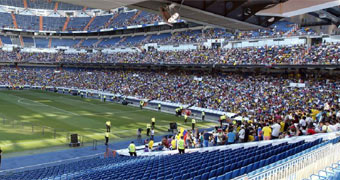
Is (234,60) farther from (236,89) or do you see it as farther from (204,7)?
(204,7)

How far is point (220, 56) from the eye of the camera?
43906mm

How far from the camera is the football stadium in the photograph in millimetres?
7594

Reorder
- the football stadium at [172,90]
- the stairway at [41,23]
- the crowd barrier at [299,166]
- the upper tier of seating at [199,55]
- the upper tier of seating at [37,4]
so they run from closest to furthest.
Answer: the crowd barrier at [299,166] < the football stadium at [172,90] < the upper tier of seating at [199,55] < the upper tier of seating at [37,4] < the stairway at [41,23]

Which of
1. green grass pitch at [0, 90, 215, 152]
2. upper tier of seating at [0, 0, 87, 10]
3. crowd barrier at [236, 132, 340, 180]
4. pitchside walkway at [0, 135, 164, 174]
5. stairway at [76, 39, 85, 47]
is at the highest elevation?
upper tier of seating at [0, 0, 87, 10]

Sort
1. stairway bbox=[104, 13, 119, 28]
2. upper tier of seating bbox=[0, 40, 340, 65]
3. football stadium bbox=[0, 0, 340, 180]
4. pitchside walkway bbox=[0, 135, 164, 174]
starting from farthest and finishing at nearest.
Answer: stairway bbox=[104, 13, 119, 28], upper tier of seating bbox=[0, 40, 340, 65], pitchside walkway bbox=[0, 135, 164, 174], football stadium bbox=[0, 0, 340, 180]

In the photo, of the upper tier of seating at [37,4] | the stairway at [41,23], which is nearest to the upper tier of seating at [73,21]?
the stairway at [41,23]

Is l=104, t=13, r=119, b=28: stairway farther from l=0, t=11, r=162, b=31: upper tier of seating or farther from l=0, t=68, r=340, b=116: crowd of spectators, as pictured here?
l=0, t=68, r=340, b=116: crowd of spectators

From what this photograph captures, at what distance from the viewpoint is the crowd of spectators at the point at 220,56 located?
31750mm

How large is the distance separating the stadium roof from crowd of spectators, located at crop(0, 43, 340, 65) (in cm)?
2454

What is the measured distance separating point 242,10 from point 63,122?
25.8 m

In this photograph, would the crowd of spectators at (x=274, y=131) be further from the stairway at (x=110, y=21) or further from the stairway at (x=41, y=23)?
the stairway at (x=41, y=23)

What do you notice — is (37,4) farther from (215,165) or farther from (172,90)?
(215,165)

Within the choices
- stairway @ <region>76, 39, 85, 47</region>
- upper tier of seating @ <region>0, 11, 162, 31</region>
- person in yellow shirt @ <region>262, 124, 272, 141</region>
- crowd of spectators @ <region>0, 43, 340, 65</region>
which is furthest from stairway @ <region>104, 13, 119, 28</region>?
person in yellow shirt @ <region>262, 124, 272, 141</region>

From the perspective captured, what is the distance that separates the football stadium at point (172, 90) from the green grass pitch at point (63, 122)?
6.0 inches
